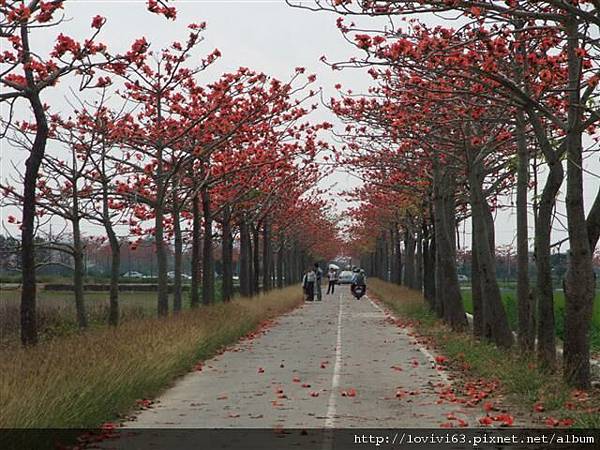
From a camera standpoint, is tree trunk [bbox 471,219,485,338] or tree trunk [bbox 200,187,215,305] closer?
tree trunk [bbox 471,219,485,338]

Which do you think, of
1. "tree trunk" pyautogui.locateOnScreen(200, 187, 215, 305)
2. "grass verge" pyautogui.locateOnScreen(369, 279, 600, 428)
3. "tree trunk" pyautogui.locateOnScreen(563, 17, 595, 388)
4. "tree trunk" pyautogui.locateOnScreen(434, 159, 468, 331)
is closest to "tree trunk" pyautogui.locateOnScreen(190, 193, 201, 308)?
"tree trunk" pyautogui.locateOnScreen(200, 187, 215, 305)

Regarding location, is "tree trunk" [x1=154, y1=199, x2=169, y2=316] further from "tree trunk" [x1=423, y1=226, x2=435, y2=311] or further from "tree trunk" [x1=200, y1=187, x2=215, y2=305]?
"tree trunk" [x1=423, y1=226, x2=435, y2=311]

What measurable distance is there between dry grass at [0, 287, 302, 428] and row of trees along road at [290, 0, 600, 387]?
4.84m

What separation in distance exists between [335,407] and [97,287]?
47.6 meters

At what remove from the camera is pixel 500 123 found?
17.9 metres

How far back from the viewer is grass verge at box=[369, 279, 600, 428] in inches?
433

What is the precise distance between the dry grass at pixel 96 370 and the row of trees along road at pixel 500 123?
15.9 feet

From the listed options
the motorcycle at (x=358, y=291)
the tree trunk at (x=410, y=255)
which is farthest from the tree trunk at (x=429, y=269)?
the motorcycle at (x=358, y=291)

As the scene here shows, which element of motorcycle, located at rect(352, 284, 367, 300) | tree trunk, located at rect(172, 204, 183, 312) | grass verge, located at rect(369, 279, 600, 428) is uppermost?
tree trunk, located at rect(172, 204, 183, 312)

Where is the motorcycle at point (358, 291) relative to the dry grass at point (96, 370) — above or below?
above

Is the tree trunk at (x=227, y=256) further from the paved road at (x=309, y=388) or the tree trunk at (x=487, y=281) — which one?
the tree trunk at (x=487, y=281)

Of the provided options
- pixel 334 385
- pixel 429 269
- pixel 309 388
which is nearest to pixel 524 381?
pixel 334 385

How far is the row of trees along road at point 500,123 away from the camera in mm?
12156

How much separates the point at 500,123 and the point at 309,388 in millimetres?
6441
